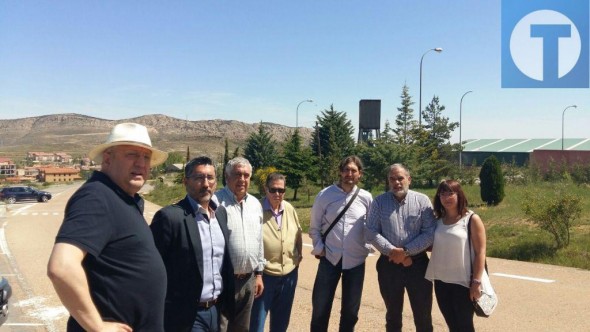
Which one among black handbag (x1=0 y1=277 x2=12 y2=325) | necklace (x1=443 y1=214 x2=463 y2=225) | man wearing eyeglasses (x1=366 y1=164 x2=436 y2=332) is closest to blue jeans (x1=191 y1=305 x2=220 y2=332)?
man wearing eyeglasses (x1=366 y1=164 x2=436 y2=332)

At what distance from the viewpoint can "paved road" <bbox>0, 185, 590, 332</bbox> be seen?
220 inches

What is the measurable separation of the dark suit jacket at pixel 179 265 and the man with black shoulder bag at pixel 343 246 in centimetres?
161

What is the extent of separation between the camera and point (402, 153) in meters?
24.0

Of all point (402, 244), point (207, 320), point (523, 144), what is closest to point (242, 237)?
point (207, 320)

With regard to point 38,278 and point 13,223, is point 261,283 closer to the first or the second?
point 38,278

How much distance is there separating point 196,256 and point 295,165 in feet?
87.1

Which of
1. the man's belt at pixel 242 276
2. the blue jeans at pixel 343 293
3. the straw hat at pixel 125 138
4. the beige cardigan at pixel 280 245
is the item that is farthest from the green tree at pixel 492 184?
the straw hat at pixel 125 138

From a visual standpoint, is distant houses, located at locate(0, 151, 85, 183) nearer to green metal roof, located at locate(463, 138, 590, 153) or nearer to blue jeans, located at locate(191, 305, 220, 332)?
green metal roof, located at locate(463, 138, 590, 153)

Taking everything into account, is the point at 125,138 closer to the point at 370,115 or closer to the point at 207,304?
the point at 207,304

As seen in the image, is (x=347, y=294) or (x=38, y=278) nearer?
(x=347, y=294)

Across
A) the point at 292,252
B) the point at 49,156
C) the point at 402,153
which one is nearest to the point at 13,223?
the point at 402,153

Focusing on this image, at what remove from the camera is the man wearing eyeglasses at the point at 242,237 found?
3.56 m

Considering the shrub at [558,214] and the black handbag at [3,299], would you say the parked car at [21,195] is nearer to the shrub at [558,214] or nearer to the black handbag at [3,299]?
the black handbag at [3,299]

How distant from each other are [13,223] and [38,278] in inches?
508
